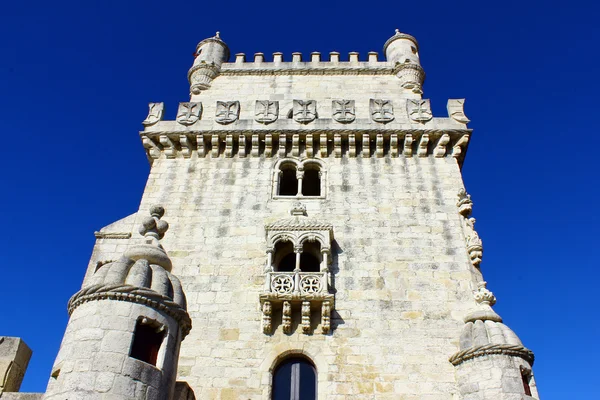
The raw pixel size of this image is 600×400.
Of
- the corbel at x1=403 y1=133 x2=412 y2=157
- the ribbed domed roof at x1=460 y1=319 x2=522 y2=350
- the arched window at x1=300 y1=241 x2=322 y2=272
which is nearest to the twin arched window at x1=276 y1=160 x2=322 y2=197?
the arched window at x1=300 y1=241 x2=322 y2=272

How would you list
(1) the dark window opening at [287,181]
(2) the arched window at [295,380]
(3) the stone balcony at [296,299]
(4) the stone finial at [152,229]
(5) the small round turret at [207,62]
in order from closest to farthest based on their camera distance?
(4) the stone finial at [152,229] → (2) the arched window at [295,380] → (3) the stone balcony at [296,299] → (1) the dark window opening at [287,181] → (5) the small round turret at [207,62]

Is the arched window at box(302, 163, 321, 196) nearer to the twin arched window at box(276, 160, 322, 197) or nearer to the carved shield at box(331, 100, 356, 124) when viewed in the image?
the twin arched window at box(276, 160, 322, 197)

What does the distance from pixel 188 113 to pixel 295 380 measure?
10603 mm

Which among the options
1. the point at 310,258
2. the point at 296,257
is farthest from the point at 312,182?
the point at 296,257

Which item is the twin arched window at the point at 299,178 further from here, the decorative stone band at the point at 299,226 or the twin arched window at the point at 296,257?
the twin arched window at the point at 296,257

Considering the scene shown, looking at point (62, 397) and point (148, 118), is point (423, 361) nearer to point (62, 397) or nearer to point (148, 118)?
point (62, 397)

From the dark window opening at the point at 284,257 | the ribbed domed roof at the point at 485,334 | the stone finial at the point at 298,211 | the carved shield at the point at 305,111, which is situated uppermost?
the carved shield at the point at 305,111

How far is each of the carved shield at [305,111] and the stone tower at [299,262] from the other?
0.07m

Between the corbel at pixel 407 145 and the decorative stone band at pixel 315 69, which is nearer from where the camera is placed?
the corbel at pixel 407 145

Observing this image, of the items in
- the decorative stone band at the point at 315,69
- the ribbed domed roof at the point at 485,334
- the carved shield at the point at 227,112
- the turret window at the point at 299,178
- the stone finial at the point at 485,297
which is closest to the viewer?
the ribbed domed roof at the point at 485,334

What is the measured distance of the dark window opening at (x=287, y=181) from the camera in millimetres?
18331

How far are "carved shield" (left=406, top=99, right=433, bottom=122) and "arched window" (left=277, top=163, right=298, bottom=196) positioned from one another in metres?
4.67

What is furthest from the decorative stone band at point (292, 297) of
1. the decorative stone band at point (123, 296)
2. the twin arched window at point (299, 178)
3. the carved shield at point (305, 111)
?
the carved shield at point (305, 111)

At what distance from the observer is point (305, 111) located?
61.7ft
